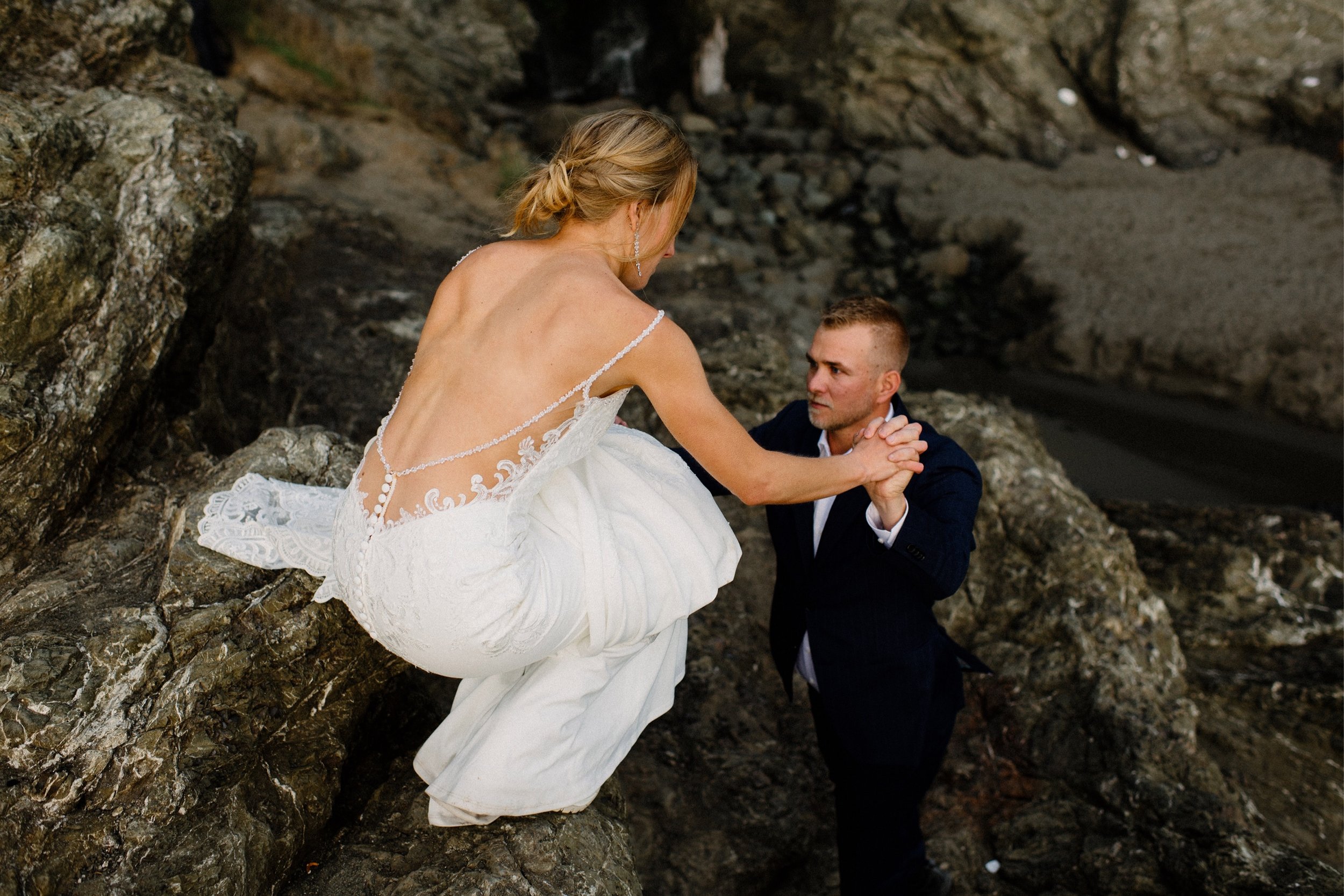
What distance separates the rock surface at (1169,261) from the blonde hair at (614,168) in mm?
7923

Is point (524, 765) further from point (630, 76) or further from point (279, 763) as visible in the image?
point (630, 76)

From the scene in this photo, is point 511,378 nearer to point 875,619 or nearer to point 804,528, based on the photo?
point 804,528

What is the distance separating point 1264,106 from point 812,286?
6.92 metres

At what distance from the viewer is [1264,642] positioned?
16.1ft

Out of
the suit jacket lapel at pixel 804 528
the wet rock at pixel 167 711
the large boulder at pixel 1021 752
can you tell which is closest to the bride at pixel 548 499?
the wet rock at pixel 167 711

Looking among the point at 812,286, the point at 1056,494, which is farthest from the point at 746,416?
the point at 812,286

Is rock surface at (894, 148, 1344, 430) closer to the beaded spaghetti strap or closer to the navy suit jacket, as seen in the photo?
the navy suit jacket

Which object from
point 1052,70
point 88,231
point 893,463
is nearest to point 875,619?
point 893,463

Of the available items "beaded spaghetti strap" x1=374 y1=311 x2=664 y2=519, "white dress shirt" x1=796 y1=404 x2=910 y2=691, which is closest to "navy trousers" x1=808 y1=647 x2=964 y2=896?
"white dress shirt" x1=796 y1=404 x2=910 y2=691

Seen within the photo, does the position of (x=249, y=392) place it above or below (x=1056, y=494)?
below

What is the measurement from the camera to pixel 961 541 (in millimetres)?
2760

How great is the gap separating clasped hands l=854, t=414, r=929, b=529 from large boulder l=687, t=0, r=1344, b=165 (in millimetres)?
12125

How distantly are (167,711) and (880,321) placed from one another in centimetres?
231

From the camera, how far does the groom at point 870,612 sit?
2.95m
